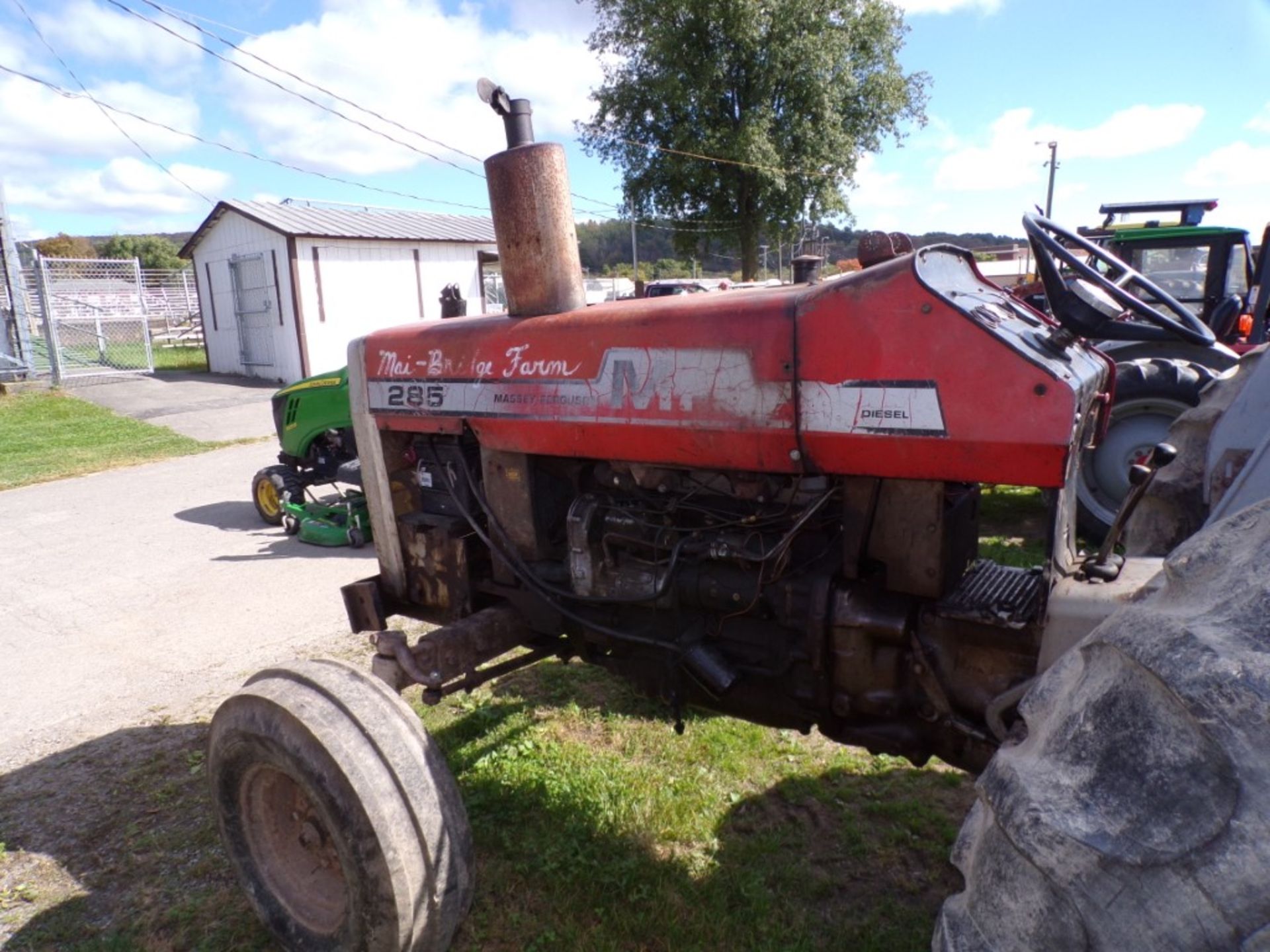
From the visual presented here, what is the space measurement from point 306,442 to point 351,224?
1241 centimetres

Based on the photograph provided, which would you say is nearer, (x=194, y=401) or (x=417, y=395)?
(x=417, y=395)

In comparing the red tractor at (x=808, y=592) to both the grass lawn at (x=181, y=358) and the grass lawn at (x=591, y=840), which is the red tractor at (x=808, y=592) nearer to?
the grass lawn at (x=591, y=840)

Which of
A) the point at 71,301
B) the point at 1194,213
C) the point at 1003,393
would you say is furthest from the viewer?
the point at 71,301

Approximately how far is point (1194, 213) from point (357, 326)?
46.0 feet

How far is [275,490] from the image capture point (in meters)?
6.85

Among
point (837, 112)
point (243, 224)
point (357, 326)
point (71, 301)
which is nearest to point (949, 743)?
point (357, 326)

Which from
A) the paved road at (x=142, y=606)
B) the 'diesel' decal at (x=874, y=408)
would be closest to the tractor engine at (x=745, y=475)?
the 'diesel' decal at (x=874, y=408)

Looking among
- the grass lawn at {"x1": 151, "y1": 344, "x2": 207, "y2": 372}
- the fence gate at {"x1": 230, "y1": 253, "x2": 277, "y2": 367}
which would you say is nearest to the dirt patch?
the fence gate at {"x1": 230, "y1": 253, "x2": 277, "y2": 367}

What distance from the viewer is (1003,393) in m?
1.77

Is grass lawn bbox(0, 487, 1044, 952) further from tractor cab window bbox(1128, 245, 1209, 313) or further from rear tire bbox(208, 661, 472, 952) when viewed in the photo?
tractor cab window bbox(1128, 245, 1209, 313)

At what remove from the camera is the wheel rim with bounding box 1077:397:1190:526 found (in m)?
5.31

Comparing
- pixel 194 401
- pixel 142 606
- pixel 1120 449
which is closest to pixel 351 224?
pixel 194 401

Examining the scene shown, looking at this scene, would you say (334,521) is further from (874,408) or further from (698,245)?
(698,245)

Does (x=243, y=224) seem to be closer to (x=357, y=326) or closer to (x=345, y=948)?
(x=357, y=326)
